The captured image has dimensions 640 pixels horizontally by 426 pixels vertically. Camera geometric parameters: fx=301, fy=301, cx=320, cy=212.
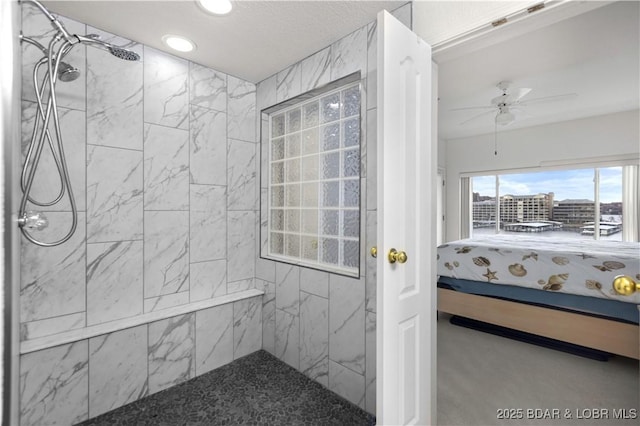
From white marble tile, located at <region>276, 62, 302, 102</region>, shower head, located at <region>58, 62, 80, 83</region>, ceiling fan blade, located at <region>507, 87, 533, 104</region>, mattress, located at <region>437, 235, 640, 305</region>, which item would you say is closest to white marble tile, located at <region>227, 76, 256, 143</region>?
white marble tile, located at <region>276, 62, 302, 102</region>

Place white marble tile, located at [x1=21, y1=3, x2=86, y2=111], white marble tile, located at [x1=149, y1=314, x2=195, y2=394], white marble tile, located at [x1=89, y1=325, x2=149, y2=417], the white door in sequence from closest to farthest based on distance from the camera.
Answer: the white door → white marble tile, located at [x1=21, y1=3, x2=86, y2=111] → white marble tile, located at [x1=89, y1=325, x2=149, y2=417] → white marble tile, located at [x1=149, y1=314, x2=195, y2=394]

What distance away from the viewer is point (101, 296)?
1891mm

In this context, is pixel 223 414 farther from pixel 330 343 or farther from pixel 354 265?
pixel 354 265

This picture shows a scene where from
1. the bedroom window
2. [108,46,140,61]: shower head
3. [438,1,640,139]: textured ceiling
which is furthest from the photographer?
the bedroom window

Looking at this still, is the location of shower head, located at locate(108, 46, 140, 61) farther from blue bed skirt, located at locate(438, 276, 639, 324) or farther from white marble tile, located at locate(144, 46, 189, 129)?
blue bed skirt, located at locate(438, 276, 639, 324)

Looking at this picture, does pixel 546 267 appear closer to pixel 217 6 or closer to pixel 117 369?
pixel 217 6

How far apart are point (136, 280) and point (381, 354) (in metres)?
1.70

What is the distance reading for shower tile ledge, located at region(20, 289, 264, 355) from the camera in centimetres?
163

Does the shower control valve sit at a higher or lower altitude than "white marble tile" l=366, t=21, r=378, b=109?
lower

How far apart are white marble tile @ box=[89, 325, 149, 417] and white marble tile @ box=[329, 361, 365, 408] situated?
1210 mm

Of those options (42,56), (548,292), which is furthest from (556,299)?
(42,56)

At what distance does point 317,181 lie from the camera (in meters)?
2.25

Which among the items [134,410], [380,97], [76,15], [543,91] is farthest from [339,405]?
[543,91]

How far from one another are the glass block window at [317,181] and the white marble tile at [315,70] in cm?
9
